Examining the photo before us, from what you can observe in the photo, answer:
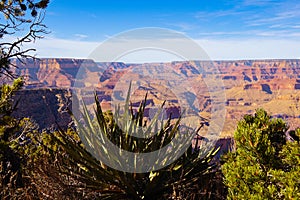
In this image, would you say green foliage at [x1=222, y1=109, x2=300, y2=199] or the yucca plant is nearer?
green foliage at [x1=222, y1=109, x2=300, y2=199]

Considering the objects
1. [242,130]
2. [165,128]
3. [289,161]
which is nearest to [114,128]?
[165,128]

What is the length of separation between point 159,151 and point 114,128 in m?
0.85

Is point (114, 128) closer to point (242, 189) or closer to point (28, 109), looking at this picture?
point (242, 189)

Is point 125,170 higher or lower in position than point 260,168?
lower

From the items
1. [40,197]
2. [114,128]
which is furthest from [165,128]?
[40,197]

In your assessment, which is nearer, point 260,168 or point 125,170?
point 260,168

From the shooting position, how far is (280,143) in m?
3.61

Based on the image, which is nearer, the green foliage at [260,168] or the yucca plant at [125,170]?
the green foliage at [260,168]

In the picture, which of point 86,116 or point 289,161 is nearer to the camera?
point 289,161

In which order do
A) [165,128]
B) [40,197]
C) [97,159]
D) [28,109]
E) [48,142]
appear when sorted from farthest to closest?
[28,109] → [48,142] → [165,128] → [97,159] → [40,197]

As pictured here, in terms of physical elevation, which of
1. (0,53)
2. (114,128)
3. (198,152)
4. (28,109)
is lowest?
(28,109)

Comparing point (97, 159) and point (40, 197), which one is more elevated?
point (97, 159)

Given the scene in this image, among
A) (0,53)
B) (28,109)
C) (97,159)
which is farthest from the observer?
(28,109)

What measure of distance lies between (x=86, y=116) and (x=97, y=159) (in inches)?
28.8
